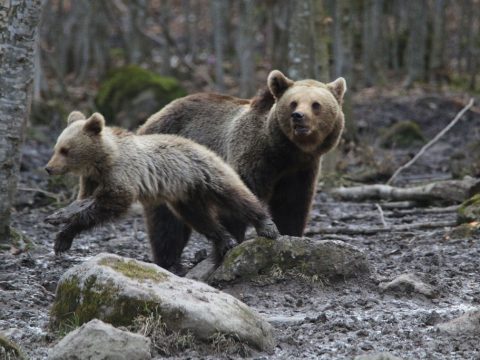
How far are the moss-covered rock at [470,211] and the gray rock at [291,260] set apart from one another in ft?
7.25

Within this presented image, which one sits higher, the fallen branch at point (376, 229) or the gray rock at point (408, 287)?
the gray rock at point (408, 287)

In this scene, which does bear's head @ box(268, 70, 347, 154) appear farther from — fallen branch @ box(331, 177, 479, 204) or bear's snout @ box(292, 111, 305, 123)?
fallen branch @ box(331, 177, 479, 204)

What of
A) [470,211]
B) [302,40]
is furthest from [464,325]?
[302,40]

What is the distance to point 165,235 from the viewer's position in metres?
8.57

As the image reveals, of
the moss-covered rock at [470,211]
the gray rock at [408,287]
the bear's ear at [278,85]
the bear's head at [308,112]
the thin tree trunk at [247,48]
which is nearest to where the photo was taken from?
the gray rock at [408,287]

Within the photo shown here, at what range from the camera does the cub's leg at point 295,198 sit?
852cm

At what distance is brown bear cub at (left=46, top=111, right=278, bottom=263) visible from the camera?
733 centimetres

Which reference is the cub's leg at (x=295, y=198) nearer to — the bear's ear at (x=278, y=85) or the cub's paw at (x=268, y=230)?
the bear's ear at (x=278, y=85)

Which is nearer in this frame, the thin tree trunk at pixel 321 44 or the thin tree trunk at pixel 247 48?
the thin tree trunk at pixel 321 44

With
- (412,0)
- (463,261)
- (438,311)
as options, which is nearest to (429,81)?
(412,0)

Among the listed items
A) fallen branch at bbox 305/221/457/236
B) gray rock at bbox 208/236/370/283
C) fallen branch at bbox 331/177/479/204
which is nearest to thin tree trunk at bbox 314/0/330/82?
fallen branch at bbox 331/177/479/204

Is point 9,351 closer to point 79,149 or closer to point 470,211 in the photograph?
point 79,149

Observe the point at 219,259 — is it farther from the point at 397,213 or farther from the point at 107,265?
the point at 397,213

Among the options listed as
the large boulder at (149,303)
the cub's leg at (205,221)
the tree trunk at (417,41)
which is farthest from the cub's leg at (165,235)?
the tree trunk at (417,41)
